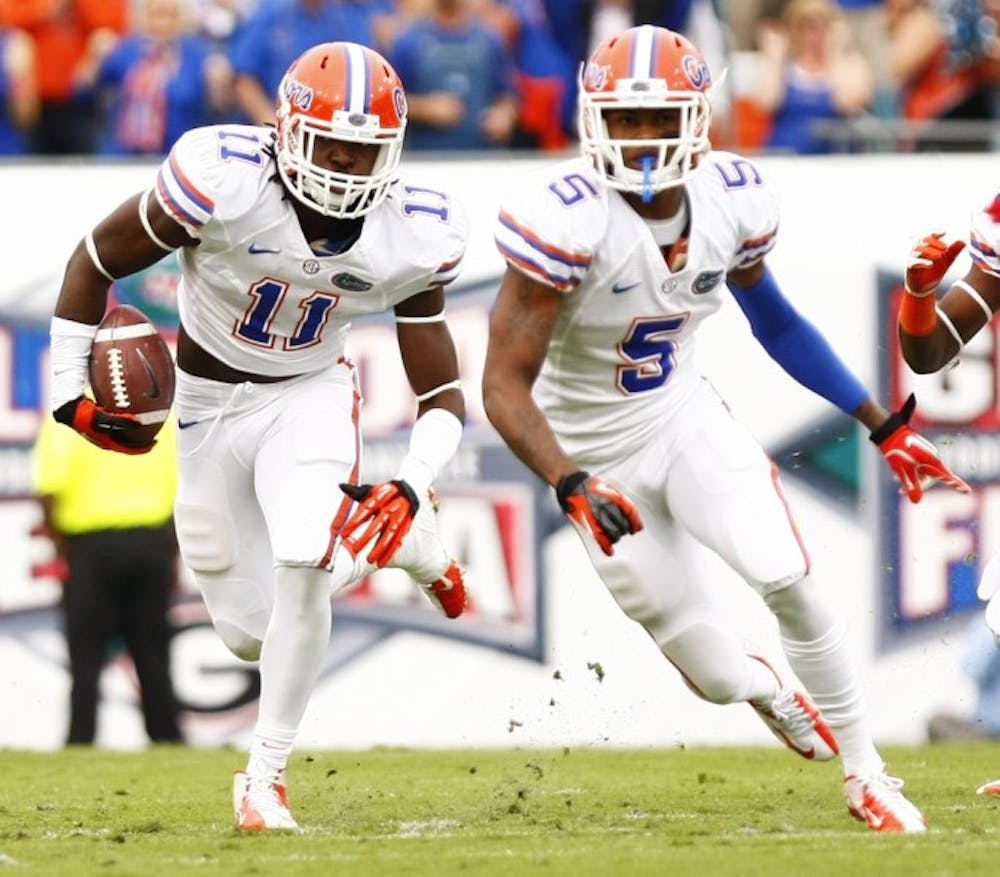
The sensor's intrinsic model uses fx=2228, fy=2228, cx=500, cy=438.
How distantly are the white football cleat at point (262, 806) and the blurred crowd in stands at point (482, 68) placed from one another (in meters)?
4.74

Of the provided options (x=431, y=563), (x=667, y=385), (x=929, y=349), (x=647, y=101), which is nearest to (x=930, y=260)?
(x=929, y=349)

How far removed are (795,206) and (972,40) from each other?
1.69 meters

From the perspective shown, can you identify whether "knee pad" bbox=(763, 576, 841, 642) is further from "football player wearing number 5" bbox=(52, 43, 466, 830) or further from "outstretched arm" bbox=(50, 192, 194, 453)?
"outstretched arm" bbox=(50, 192, 194, 453)

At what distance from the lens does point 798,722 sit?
5.91 metres

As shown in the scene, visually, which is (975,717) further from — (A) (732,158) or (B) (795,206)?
(A) (732,158)

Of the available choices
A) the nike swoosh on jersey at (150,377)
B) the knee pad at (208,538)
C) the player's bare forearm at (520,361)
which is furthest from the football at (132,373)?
the player's bare forearm at (520,361)

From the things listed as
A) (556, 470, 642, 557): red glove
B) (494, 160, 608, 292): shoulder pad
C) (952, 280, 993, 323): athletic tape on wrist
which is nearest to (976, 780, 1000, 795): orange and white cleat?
(952, 280, 993, 323): athletic tape on wrist

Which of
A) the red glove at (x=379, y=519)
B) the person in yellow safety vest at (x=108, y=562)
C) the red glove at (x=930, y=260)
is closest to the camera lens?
the red glove at (x=379, y=519)

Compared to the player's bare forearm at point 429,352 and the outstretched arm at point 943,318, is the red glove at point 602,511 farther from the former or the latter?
the outstretched arm at point 943,318

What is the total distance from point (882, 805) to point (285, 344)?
186 centimetres

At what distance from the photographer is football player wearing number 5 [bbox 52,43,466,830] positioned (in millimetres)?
5332

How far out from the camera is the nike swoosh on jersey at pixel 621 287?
5414 millimetres

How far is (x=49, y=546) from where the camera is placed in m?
8.73

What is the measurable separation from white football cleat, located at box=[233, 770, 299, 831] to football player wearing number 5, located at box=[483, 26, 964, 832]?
0.98 m
